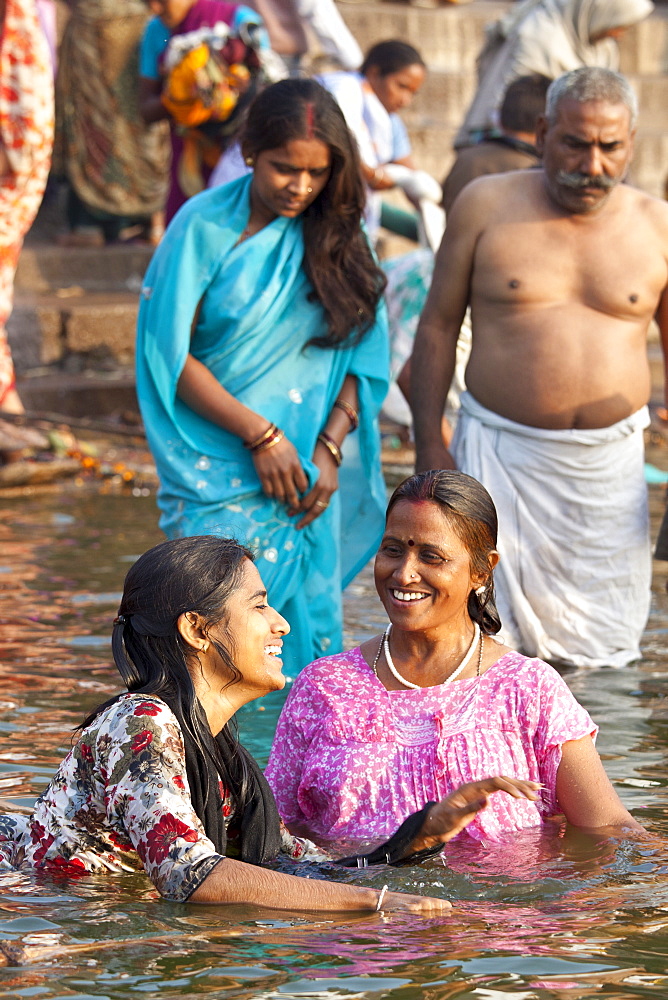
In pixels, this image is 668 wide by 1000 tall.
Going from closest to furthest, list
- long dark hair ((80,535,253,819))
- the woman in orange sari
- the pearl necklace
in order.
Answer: long dark hair ((80,535,253,819)) < the pearl necklace < the woman in orange sari

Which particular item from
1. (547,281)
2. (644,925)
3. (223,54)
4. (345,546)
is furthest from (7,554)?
(644,925)

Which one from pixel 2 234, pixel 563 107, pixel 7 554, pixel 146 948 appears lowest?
pixel 7 554

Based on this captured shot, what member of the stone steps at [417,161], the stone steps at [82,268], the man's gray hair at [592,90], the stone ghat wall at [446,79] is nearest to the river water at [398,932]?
the man's gray hair at [592,90]

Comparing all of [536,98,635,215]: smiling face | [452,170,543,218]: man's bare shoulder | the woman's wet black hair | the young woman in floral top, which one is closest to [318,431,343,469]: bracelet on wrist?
[452,170,543,218]: man's bare shoulder

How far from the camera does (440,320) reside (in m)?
5.63

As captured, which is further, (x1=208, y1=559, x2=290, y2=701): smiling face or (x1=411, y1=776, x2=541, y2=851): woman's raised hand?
(x1=208, y1=559, x2=290, y2=701): smiling face

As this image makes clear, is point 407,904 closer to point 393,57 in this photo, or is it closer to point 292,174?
point 292,174

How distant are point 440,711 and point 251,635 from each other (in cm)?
64

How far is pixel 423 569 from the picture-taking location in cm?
389

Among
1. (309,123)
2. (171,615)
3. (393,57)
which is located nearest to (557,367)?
(309,123)

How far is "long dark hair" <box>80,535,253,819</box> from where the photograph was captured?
3.48 metres

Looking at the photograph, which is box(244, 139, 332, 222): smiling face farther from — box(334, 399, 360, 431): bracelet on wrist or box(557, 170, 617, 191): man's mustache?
box(557, 170, 617, 191): man's mustache

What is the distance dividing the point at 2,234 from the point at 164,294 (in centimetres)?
435

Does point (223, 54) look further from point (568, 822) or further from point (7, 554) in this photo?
point (568, 822)
